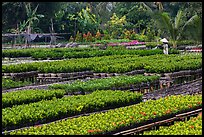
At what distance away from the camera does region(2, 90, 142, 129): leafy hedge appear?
10336 mm


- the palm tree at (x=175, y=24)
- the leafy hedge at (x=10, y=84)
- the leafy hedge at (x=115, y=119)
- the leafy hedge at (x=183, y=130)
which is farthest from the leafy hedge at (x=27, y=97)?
the palm tree at (x=175, y=24)

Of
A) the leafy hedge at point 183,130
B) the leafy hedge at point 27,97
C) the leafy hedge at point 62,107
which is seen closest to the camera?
the leafy hedge at point 183,130

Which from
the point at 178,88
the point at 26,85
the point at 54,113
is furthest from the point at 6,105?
the point at 178,88

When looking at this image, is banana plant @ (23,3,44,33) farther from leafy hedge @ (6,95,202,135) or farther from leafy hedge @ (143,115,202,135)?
leafy hedge @ (143,115,202,135)

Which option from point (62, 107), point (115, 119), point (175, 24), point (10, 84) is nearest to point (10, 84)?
point (10, 84)

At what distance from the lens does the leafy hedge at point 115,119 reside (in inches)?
367

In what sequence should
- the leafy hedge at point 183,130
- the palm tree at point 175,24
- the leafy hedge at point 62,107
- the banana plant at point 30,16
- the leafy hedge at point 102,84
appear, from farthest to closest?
the banana plant at point 30,16 < the palm tree at point 175,24 < the leafy hedge at point 102,84 < the leafy hedge at point 62,107 < the leafy hedge at point 183,130

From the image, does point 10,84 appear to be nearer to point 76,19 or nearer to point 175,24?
point 175,24

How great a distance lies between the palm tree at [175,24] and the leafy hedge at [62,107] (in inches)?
764

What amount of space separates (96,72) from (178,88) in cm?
414

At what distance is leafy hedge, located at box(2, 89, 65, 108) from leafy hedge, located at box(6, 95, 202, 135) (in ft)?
9.33

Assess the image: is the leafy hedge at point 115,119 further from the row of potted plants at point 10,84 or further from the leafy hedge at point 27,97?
the row of potted plants at point 10,84

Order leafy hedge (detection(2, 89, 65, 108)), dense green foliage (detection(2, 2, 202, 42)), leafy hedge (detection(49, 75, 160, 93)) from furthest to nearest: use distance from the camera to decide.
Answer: dense green foliage (detection(2, 2, 202, 42)) → leafy hedge (detection(49, 75, 160, 93)) → leafy hedge (detection(2, 89, 65, 108))

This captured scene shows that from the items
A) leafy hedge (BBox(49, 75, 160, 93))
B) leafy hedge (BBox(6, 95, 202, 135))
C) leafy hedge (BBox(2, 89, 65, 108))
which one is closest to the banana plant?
leafy hedge (BBox(49, 75, 160, 93))
